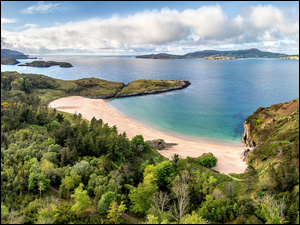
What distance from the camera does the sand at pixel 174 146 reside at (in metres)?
51.2

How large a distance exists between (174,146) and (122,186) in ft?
105

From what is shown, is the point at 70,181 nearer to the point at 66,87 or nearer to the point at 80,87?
the point at 80,87

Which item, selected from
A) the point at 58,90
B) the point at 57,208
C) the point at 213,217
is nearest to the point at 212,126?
the point at 213,217

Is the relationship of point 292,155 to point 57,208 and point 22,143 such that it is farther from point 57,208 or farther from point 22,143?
point 22,143

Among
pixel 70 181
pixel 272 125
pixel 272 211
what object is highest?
pixel 272 125

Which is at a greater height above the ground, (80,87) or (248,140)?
(80,87)

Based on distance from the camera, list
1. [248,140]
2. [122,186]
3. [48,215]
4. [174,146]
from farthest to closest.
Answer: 1. [248,140]
2. [174,146]
3. [122,186]
4. [48,215]

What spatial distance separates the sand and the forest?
5.54 m

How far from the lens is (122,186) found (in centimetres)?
3334

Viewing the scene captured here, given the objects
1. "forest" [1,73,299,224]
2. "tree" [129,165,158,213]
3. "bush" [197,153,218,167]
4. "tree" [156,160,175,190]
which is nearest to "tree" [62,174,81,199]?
"forest" [1,73,299,224]

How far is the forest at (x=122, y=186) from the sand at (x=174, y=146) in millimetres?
5536

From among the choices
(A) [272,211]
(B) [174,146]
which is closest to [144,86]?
(B) [174,146]

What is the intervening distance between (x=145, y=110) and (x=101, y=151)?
188 ft

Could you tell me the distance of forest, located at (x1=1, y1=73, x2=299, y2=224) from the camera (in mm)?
24766
